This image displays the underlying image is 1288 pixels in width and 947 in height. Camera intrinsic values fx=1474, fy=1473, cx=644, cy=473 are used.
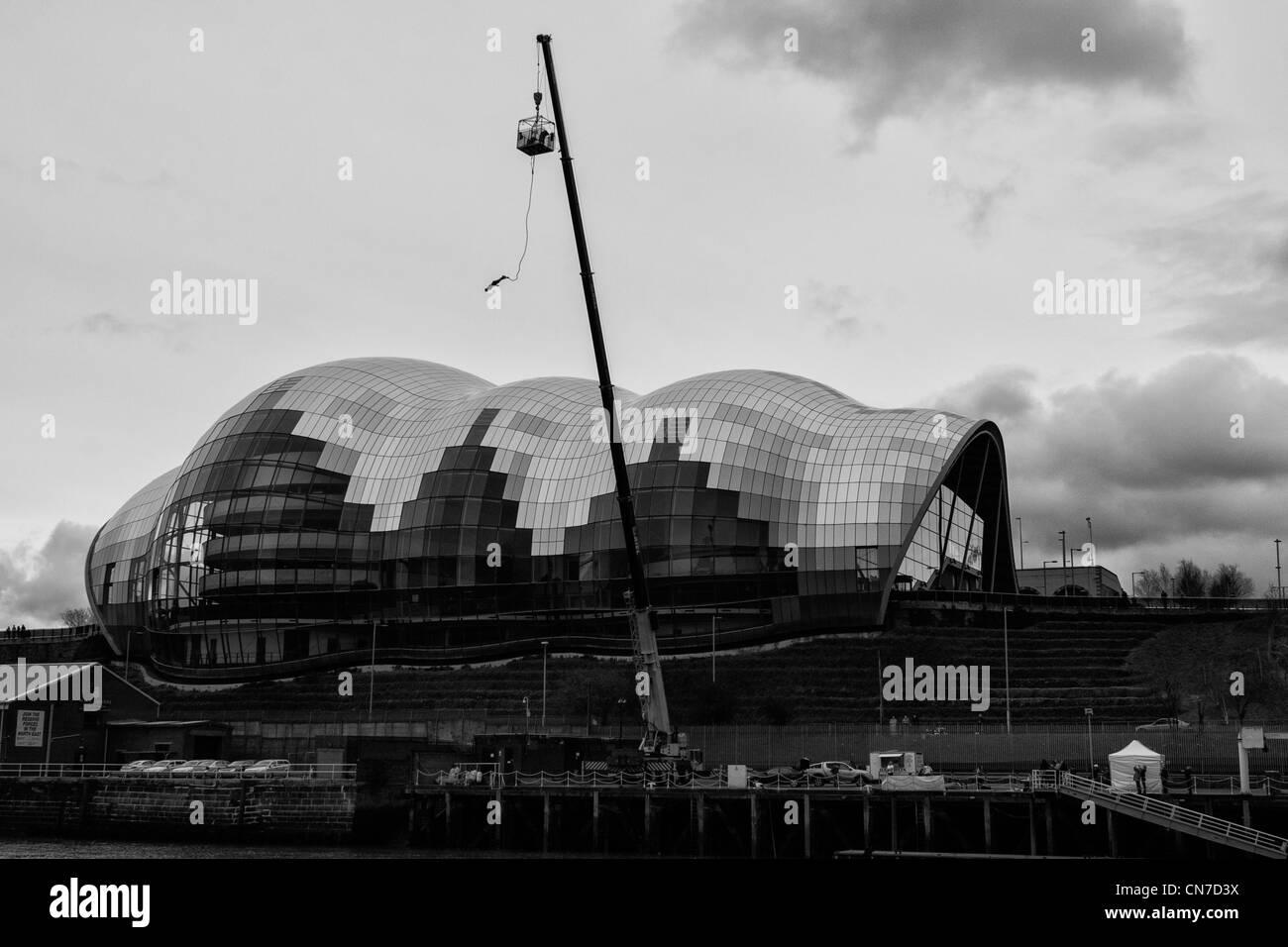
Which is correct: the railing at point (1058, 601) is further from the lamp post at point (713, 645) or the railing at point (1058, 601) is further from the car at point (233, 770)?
the car at point (233, 770)

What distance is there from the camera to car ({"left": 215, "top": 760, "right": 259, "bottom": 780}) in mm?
65625

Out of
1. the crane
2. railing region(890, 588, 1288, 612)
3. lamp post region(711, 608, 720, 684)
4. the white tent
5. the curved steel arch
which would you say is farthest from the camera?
railing region(890, 588, 1288, 612)

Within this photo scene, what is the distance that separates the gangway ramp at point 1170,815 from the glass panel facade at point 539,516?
46.7 metres

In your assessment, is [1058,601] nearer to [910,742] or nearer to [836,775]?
[910,742]

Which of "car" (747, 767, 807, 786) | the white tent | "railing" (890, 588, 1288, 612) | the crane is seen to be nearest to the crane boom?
the crane

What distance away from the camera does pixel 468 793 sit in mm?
60750

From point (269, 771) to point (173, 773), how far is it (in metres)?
5.10

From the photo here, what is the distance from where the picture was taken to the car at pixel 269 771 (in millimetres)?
65438

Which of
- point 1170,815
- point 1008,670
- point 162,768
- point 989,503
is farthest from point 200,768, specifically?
point 989,503

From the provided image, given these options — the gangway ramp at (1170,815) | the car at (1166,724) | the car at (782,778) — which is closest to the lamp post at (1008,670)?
the car at (1166,724)

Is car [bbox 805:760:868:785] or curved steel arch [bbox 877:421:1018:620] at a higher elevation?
curved steel arch [bbox 877:421:1018:620]

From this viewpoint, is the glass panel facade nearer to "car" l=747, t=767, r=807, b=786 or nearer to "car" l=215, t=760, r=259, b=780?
"car" l=215, t=760, r=259, b=780

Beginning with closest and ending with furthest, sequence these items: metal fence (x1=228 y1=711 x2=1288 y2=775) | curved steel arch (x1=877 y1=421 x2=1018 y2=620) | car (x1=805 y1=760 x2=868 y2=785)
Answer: car (x1=805 y1=760 x2=868 y2=785) < metal fence (x1=228 y1=711 x2=1288 y2=775) < curved steel arch (x1=877 y1=421 x2=1018 y2=620)
